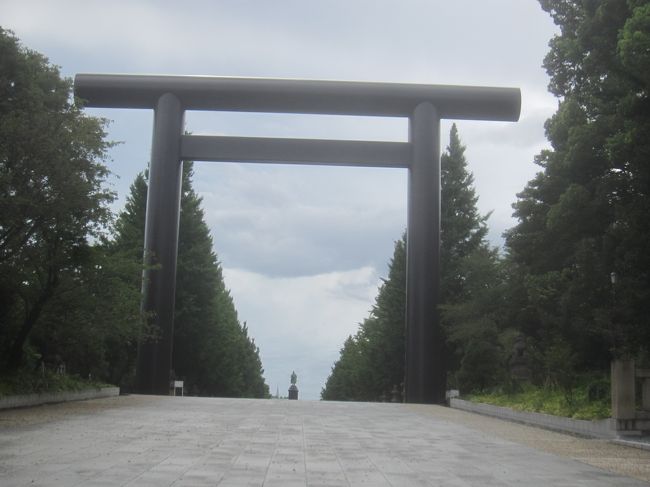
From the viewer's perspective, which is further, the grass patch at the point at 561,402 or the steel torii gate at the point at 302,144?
the steel torii gate at the point at 302,144

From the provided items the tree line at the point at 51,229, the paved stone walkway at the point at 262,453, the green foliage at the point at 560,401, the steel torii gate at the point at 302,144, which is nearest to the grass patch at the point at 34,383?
the tree line at the point at 51,229

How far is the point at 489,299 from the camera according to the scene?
2378 cm

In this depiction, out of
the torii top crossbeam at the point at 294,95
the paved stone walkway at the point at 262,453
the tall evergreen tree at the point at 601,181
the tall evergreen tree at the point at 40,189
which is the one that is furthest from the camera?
the torii top crossbeam at the point at 294,95

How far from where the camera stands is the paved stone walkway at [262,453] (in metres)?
7.45

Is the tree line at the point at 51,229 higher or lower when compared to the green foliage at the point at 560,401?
higher

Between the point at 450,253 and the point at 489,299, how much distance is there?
9088 millimetres

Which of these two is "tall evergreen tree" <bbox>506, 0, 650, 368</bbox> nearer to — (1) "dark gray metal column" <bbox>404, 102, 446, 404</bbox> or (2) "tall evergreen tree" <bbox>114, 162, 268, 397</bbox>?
(1) "dark gray metal column" <bbox>404, 102, 446, 404</bbox>

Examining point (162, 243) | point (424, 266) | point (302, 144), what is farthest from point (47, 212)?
point (424, 266)

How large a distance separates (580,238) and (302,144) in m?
10.4

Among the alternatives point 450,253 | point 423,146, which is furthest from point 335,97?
point 450,253

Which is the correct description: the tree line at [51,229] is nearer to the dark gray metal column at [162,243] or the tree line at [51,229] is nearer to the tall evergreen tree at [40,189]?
the tall evergreen tree at [40,189]

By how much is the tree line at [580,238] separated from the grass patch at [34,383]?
1050 cm

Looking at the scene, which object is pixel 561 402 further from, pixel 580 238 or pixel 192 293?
pixel 192 293

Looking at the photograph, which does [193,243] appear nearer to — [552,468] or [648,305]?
[648,305]
